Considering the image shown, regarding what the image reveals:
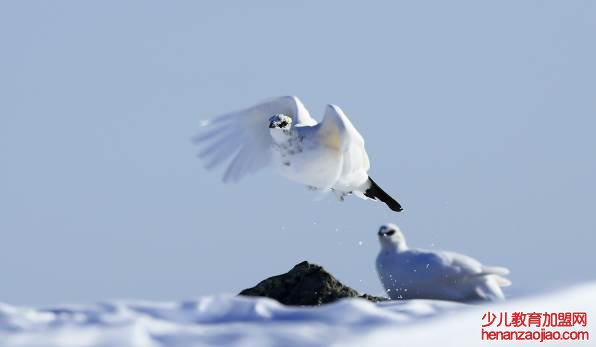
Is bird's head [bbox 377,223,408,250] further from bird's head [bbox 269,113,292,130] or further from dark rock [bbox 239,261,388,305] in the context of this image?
bird's head [bbox 269,113,292,130]

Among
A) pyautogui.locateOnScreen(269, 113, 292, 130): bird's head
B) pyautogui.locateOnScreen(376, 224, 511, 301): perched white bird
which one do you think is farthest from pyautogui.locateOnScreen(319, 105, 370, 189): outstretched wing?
pyautogui.locateOnScreen(376, 224, 511, 301): perched white bird

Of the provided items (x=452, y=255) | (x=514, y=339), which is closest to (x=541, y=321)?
(x=514, y=339)

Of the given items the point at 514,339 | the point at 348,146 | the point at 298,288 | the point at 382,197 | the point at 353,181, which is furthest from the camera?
the point at 382,197

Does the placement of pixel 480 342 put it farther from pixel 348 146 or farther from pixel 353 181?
pixel 353 181

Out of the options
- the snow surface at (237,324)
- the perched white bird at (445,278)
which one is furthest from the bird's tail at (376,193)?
the snow surface at (237,324)

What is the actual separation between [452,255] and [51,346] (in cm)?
391

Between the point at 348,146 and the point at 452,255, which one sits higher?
the point at 348,146

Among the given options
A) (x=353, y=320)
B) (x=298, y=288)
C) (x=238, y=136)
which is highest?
(x=238, y=136)

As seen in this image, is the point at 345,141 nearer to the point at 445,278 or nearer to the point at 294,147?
the point at 294,147

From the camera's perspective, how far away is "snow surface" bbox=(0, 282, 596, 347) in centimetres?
604

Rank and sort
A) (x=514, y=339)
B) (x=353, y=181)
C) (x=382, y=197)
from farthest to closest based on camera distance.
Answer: (x=382, y=197)
(x=353, y=181)
(x=514, y=339)

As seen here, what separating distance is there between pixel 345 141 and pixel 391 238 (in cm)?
135

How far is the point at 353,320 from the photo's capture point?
254 inches

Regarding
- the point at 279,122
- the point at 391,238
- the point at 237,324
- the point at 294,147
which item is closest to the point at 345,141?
the point at 294,147
